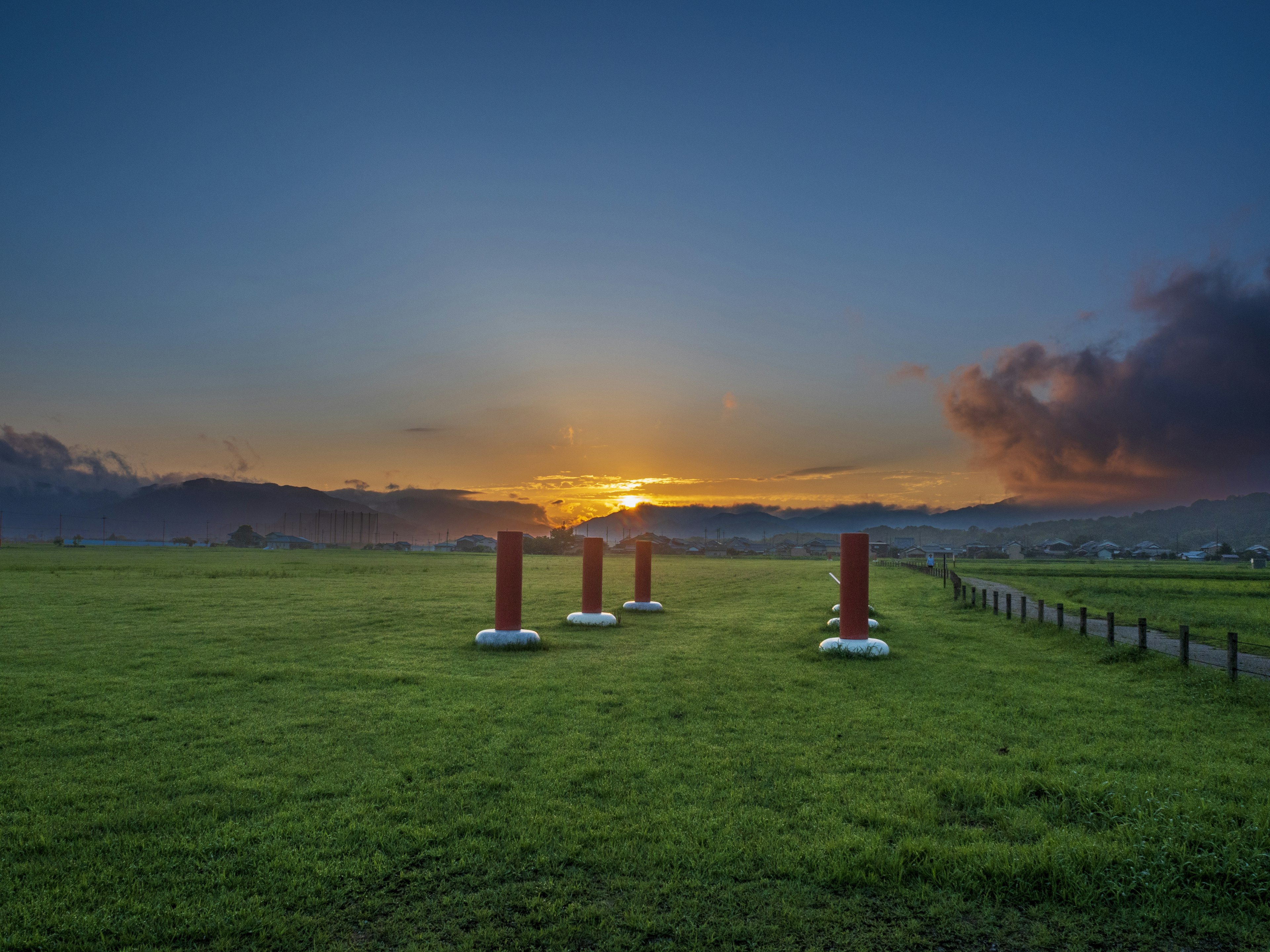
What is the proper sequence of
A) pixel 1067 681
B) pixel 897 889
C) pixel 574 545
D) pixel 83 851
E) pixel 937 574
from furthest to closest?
pixel 574 545 < pixel 937 574 < pixel 1067 681 < pixel 83 851 < pixel 897 889

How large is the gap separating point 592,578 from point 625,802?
483 inches

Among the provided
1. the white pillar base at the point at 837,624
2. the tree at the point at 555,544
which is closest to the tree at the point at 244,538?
the tree at the point at 555,544

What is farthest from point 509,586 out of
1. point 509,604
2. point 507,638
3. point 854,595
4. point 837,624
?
point 837,624

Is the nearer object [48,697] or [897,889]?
[897,889]

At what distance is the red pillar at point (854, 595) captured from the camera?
46.8 ft

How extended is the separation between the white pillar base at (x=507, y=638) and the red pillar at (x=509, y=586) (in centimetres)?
9

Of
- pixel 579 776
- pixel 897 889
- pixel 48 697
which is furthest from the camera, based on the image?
pixel 48 697

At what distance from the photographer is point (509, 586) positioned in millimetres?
15109

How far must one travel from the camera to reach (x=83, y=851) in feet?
17.1

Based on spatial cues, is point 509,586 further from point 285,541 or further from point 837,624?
point 285,541

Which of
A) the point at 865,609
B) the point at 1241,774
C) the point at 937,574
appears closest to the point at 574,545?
the point at 937,574

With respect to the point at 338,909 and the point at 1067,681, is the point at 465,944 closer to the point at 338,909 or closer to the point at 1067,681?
the point at 338,909

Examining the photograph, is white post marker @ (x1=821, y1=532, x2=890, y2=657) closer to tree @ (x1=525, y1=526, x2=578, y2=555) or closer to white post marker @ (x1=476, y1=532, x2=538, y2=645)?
white post marker @ (x1=476, y1=532, x2=538, y2=645)

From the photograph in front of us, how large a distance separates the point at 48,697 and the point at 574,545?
353 feet
